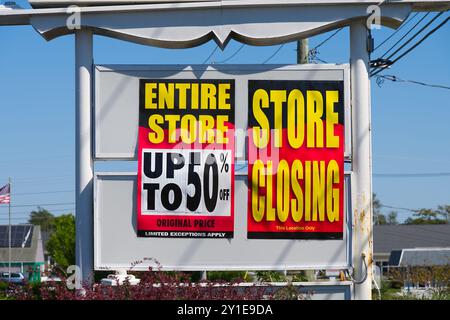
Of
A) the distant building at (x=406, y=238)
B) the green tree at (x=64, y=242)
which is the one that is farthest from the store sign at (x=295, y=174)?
the distant building at (x=406, y=238)

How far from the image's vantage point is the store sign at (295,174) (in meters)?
10.2

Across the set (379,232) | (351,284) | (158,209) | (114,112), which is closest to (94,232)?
(158,209)

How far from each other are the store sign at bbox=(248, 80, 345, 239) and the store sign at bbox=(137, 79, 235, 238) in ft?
1.10

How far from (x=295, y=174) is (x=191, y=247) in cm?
162

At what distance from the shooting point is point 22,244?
84.6 metres

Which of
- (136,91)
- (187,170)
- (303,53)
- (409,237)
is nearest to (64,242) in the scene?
(409,237)

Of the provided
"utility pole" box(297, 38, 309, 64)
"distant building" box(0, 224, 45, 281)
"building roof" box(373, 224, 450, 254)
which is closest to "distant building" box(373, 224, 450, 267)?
"building roof" box(373, 224, 450, 254)

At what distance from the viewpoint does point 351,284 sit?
10359 mm

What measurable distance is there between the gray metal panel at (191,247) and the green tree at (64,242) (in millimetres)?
43005

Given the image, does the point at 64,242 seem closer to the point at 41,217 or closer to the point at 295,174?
the point at 295,174

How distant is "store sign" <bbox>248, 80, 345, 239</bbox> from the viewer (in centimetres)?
1021

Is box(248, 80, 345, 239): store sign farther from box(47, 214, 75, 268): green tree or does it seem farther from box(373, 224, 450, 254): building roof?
box(373, 224, 450, 254): building roof

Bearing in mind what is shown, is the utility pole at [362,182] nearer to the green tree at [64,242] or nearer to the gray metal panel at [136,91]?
the gray metal panel at [136,91]
